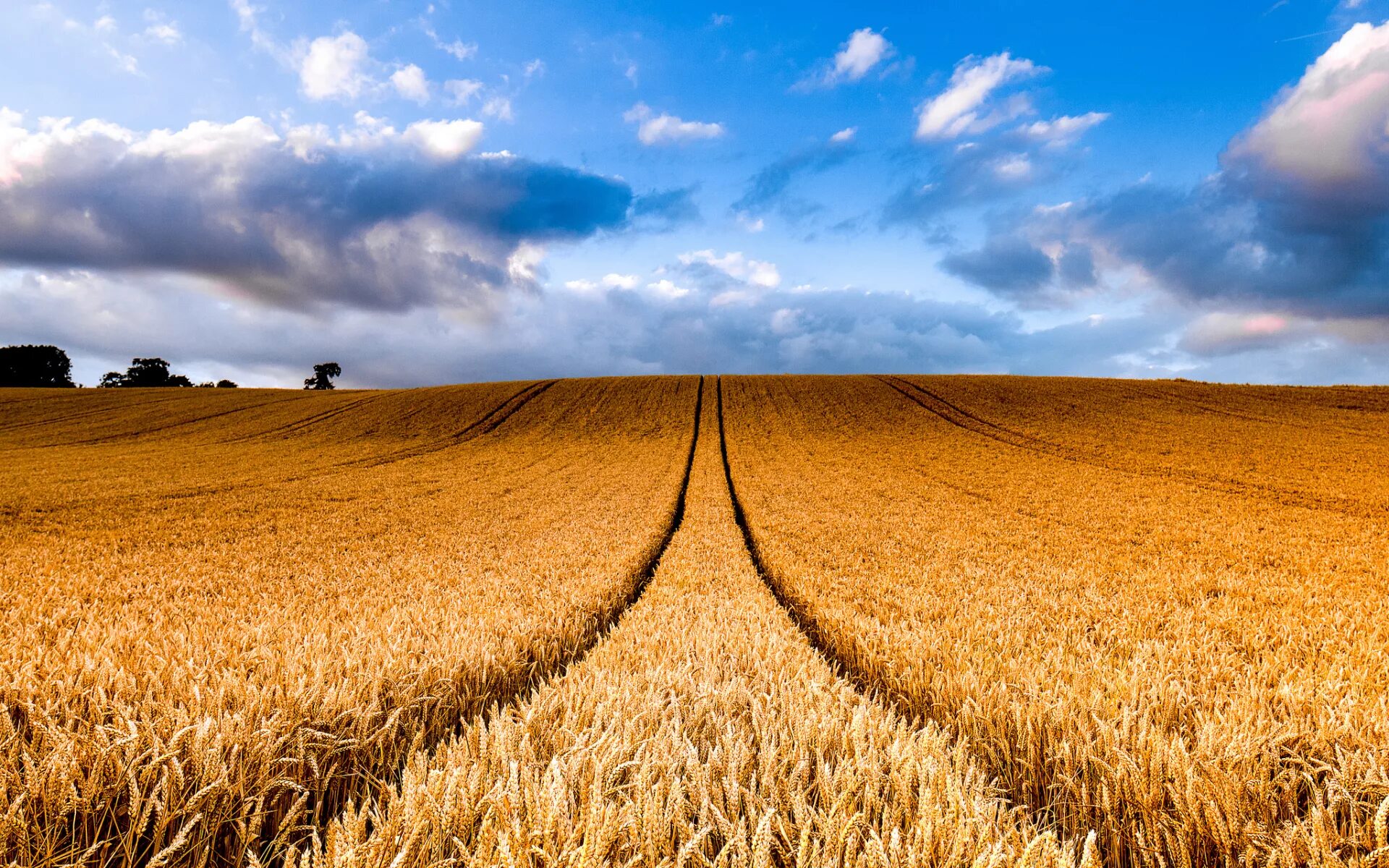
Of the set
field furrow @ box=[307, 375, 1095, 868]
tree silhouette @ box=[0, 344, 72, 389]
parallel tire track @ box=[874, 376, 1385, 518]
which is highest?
tree silhouette @ box=[0, 344, 72, 389]

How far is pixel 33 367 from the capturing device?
95812mm

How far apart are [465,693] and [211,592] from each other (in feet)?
18.4

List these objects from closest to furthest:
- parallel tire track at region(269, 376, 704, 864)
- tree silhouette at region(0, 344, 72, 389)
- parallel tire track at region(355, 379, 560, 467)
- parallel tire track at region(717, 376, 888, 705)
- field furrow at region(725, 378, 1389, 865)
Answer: field furrow at region(725, 378, 1389, 865) < parallel tire track at region(269, 376, 704, 864) < parallel tire track at region(717, 376, 888, 705) < parallel tire track at region(355, 379, 560, 467) < tree silhouette at region(0, 344, 72, 389)

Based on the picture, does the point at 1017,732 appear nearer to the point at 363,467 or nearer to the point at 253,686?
the point at 253,686

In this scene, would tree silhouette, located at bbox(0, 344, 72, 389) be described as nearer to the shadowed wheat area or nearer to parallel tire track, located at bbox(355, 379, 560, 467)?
parallel tire track, located at bbox(355, 379, 560, 467)

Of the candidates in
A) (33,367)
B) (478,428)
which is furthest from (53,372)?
(478,428)

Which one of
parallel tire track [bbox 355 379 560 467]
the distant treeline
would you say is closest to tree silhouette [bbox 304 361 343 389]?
the distant treeline

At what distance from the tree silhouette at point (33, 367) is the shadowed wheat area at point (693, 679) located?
123 m

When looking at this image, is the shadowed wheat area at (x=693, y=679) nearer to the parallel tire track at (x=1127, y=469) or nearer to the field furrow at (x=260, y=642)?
the field furrow at (x=260, y=642)

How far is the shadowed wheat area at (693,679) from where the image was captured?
1.74 m

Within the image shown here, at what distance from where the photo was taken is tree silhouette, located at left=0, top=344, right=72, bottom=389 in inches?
3681

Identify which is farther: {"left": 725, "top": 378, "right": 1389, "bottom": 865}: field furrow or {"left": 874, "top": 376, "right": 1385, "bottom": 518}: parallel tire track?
{"left": 874, "top": 376, "right": 1385, "bottom": 518}: parallel tire track

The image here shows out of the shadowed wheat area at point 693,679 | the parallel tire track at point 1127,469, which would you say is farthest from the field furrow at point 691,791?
the parallel tire track at point 1127,469

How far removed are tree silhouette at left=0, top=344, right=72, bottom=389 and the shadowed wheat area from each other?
123 m
